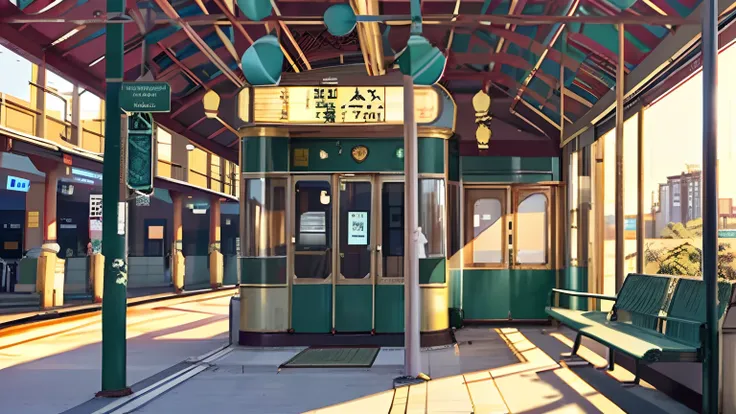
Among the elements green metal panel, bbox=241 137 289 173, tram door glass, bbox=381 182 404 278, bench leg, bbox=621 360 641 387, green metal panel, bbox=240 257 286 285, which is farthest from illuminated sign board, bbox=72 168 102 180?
bench leg, bbox=621 360 641 387

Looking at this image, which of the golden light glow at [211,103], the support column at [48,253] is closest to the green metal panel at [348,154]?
the golden light glow at [211,103]

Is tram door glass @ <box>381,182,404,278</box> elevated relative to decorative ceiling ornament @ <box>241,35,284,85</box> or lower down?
lower down

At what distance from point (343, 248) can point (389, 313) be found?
1002 millimetres

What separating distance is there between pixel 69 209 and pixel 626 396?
79.2 feet

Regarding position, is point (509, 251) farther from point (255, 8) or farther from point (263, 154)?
point (255, 8)

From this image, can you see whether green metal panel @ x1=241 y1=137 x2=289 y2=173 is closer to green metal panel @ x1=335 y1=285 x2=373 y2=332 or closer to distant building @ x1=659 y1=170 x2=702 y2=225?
green metal panel @ x1=335 y1=285 x2=373 y2=332

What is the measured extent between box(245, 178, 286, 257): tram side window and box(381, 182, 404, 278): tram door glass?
1.26 m

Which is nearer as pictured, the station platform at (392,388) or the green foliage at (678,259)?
the station platform at (392,388)

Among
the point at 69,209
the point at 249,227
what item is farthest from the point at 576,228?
the point at 69,209

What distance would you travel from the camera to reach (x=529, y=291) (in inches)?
460

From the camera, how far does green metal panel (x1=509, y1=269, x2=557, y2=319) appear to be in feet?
38.3

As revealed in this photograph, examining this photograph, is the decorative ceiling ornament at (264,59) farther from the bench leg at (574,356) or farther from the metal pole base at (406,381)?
the bench leg at (574,356)

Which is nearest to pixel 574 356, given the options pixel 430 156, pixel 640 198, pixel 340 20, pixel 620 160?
pixel 640 198

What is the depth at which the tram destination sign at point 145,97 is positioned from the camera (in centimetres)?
677
